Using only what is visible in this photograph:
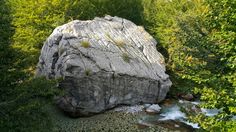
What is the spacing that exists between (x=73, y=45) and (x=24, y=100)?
11971 mm

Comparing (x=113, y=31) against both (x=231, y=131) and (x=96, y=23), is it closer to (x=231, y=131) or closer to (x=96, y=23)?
(x=96, y=23)

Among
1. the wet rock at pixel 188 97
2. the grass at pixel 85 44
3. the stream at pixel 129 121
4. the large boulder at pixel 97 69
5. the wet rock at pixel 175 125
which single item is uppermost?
the grass at pixel 85 44

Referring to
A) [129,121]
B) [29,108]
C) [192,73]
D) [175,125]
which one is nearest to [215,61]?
[192,73]

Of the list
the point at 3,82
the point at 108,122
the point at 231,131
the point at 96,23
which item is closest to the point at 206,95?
the point at 231,131

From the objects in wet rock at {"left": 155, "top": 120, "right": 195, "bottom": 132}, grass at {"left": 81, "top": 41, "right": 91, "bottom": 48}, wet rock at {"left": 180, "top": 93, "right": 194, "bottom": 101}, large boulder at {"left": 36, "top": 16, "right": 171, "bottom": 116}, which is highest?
grass at {"left": 81, "top": 41, "right": 91, "bottom": 48}

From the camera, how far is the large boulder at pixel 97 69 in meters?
30.4

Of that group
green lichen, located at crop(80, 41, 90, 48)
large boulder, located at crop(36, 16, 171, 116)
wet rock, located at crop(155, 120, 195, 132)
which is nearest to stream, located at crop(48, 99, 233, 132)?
wet rock, located at crop(155, 120, 195, 132)

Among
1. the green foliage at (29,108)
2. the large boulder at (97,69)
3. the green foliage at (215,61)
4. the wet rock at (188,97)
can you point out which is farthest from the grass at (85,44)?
the green foliage at (215,61)

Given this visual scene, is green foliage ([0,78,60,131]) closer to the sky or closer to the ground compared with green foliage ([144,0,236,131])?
closer to the ground

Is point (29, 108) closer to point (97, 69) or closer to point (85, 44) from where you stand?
point (97, 69)

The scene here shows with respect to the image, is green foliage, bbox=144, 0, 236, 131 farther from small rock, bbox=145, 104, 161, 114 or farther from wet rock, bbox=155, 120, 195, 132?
small rock, bbox=145, 104, 161, 114

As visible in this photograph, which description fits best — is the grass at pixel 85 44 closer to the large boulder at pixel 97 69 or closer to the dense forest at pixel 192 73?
the large boulder at pixel 97 69

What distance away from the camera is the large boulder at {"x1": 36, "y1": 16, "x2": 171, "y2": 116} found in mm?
30391

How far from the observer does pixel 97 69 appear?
101 ft
